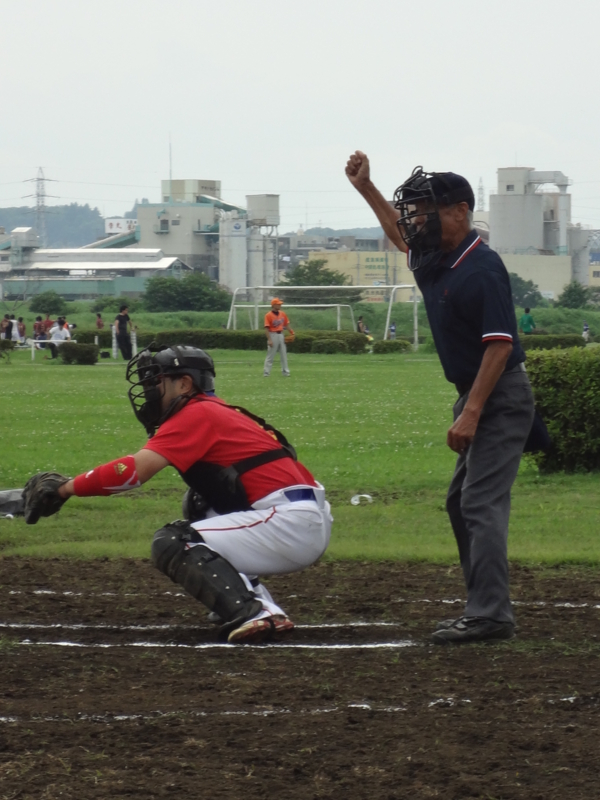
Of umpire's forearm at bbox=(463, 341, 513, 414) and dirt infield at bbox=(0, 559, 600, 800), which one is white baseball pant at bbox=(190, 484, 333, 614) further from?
umpire's forearm at bbox=(463, 341, 513, 414)

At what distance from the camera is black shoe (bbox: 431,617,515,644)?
17.3ft

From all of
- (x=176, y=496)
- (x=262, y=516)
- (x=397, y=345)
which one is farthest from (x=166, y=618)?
(x=397, y=345)

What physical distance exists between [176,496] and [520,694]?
21.8 ft

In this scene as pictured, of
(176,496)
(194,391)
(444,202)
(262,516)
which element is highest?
(444,202)

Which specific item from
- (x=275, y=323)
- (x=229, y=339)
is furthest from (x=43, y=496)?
(x=229, y=339)

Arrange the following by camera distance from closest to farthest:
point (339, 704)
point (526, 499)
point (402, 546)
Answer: point (339, 704)
point (402, 546)
point (526, 499)

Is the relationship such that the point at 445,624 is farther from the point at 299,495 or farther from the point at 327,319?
the point at 327,319

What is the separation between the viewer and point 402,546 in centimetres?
818

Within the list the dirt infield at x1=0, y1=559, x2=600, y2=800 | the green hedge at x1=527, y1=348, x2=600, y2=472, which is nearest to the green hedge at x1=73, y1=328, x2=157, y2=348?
the green hedge at x1=527, y1=348, x2=600, y2=472

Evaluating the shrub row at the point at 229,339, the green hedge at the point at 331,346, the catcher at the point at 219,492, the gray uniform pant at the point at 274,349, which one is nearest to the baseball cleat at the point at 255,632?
the catcher at the point at 219,492

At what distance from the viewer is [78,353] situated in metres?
34.7

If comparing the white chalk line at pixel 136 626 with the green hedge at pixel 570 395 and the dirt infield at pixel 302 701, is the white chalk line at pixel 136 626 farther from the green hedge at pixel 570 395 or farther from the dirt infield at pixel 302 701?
the green hedge at pixel 570 395

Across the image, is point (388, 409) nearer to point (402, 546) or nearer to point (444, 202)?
point (402, 546)

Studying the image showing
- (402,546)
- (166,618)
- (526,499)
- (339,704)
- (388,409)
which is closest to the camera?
(339,704)
